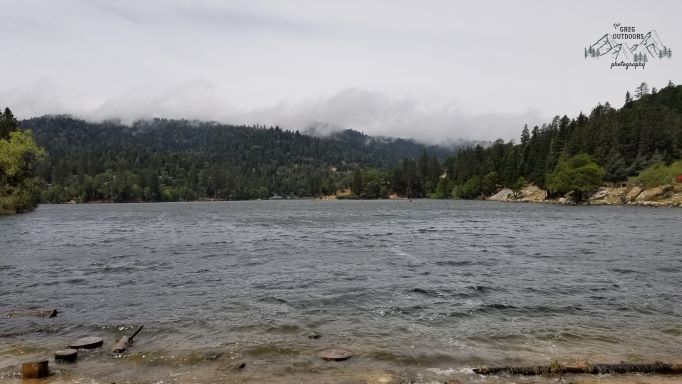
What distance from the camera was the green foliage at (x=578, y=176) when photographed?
461 feet

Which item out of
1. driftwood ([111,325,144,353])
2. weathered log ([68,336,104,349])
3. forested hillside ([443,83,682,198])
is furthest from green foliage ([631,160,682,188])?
weathered log ([68,336,104,349])

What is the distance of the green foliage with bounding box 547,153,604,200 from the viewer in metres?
140

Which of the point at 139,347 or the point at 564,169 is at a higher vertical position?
the point at 564,169

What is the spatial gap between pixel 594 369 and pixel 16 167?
377ft

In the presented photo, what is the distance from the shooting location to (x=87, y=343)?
56.1ft

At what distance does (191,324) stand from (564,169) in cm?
15269

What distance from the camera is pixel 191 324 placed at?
20.4m

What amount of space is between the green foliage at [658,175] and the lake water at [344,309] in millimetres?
89747

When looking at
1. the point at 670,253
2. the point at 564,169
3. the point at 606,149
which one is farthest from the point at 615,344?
the point at 606,149

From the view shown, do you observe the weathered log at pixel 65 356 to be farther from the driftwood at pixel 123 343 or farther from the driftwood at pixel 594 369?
the driftwood at pixel 594 369

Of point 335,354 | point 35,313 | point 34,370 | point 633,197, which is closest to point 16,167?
point 35,313

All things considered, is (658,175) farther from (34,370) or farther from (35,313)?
(34,370)

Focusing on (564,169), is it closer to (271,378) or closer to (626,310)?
(626,310)

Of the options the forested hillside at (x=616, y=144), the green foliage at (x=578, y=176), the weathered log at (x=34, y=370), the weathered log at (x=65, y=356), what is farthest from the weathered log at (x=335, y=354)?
the forested hillside at (x=616, y=144)
